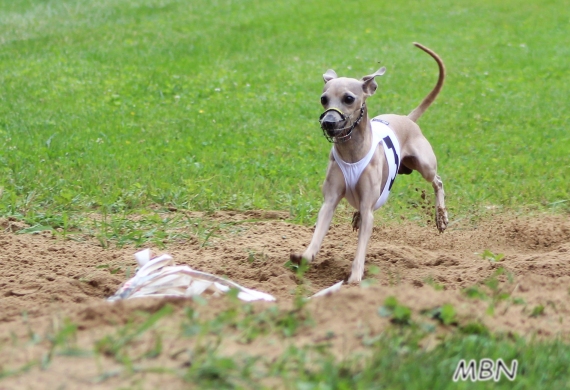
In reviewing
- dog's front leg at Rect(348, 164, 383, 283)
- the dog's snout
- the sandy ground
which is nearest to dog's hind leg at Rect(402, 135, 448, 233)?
the sandy ground

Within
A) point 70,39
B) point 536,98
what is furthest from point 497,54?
point 70,39

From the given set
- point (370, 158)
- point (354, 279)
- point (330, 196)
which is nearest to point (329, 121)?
point (370, 158)

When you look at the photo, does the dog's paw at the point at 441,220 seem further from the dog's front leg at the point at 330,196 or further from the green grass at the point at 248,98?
the dog's front leg at the point at 330,196

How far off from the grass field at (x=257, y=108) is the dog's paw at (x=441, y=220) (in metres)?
0.74

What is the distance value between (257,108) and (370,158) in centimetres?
641

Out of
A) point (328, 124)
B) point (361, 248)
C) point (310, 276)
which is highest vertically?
point (328, 124)

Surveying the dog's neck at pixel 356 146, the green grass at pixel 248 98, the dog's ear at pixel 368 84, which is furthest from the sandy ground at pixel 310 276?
the dog's ear at pixel 368 84

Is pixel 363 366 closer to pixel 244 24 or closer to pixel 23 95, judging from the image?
pixel 23 95

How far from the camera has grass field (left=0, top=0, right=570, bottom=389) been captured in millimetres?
8422

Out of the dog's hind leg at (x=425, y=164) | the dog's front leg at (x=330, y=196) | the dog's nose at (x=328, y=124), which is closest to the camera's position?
the dog's nose at (x=328, y=124)

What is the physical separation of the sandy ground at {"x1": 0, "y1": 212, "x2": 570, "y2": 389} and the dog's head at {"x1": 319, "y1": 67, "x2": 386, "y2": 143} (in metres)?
1.07

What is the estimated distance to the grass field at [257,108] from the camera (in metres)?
8.42

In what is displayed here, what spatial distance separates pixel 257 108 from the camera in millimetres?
12742

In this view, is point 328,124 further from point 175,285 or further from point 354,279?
point 175,285
